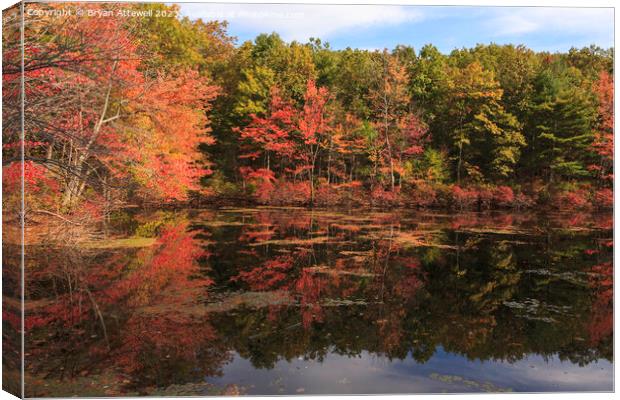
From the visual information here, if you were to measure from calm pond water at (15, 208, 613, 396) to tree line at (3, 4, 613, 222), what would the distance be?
4.79 feet

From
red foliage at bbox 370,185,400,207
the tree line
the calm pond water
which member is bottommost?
the calm pond water

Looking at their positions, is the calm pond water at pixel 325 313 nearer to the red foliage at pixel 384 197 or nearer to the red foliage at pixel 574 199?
the red foliage at pixel 574 199

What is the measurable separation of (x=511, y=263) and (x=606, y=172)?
3.28 m

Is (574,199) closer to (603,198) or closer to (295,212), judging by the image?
(603,198)

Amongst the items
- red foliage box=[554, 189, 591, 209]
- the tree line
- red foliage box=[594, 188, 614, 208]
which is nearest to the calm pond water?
red foliage box=[594, 188, 614, 208]

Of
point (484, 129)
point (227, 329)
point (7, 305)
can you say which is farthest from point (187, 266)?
point (484, 129)

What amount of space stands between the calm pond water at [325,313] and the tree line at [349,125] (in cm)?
146

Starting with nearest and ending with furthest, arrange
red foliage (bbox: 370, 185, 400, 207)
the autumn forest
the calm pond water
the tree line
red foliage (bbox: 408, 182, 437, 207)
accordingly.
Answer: the calm pond water
the autumn forest
the tree line
red foliage (bbox: 408, 182, 437, 207)
red foliage (bbox: 370, 185, 400, 207)

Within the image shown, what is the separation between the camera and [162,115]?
16.4 metres

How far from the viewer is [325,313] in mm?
9695

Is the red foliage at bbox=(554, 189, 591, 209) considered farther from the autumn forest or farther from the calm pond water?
the calm pond water

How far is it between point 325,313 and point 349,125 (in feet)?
24.5

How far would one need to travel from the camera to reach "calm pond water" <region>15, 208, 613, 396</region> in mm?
7141

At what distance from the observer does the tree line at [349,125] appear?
502 inches
